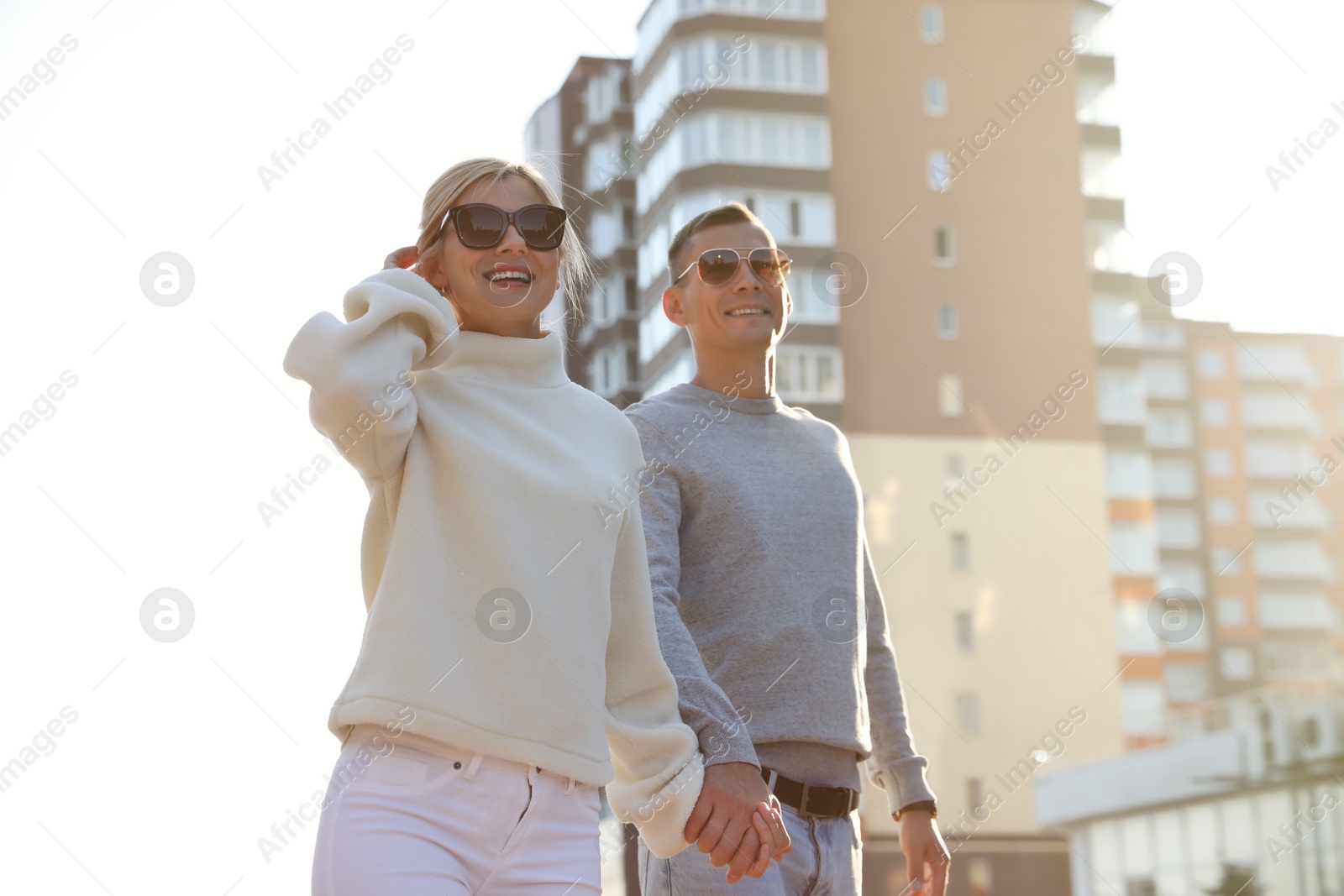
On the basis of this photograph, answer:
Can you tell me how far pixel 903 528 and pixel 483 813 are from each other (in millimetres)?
37410

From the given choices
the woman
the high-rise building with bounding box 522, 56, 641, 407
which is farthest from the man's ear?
the high-rise building with bounding box 522, 56, 641, 407

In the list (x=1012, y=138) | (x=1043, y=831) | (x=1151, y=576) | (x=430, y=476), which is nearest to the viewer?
(x=430, y=476)

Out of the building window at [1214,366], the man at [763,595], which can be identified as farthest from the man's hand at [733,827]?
the building window at [1214,366]

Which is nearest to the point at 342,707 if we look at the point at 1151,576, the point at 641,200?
the point at 1151,576

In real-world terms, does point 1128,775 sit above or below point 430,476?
above

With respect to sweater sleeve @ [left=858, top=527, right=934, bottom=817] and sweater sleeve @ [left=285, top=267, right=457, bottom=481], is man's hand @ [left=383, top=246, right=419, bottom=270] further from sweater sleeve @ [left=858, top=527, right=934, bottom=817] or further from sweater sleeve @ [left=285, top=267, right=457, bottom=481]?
sweater sleeve @ [left=858, top=527, right=934, bottom=817]

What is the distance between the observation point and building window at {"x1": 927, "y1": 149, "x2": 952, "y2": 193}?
40188 millimetres

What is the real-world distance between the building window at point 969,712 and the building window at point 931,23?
17.2 metres

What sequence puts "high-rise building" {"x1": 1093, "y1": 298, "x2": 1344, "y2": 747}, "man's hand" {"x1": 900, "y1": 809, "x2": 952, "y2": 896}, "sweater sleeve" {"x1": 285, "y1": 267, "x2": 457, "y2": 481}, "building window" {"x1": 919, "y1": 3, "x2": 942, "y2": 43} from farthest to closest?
"building window" {"x1": 919, "y1": 3, "x2": 942, "y2": 43}
"high-rise building" {"x1": 1093, "y1": 298, "x2": 1344, "y2": 747}
"man's hand" {"x1": 900, "y1": 809, "x2": 952, "y2": 896}
"sweater sleeve" {"x1": 285, "y1": 267, "x2": 457, "y2": 481}

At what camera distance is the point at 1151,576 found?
38500 millimetres

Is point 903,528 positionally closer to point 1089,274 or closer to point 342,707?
point 1089,274

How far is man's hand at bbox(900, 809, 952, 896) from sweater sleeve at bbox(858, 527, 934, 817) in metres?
0.05

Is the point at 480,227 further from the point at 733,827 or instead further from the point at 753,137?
the point at 753,137

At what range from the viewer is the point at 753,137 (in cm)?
4097
